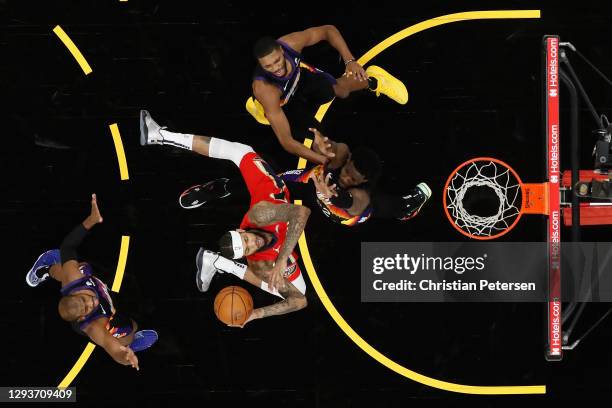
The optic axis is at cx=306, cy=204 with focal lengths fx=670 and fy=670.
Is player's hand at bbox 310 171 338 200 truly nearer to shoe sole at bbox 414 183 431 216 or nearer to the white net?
shoe sole at bbox 414 183 431 216

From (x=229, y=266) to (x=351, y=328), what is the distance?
1585 mm

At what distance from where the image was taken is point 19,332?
7.77m

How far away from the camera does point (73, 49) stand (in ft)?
25.5

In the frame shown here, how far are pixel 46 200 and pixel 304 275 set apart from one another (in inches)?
123

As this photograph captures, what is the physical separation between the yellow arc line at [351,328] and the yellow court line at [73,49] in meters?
2.71

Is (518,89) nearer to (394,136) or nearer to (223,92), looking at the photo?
(394,136)

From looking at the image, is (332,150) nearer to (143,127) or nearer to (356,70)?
(356,70)

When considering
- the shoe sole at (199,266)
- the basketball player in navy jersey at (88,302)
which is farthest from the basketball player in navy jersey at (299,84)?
the basketball player in navy jersey at (88,302)

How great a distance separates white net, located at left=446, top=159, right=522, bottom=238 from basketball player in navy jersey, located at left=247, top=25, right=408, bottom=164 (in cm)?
114

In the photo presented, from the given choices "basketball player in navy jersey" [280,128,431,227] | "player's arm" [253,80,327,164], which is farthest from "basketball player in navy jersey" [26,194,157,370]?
"basketball player in navy jersey" [280,128,431,227]

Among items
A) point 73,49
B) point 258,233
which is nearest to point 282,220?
point 258,233

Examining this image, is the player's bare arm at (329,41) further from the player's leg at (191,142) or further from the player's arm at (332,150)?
the player's leg at (191,142)

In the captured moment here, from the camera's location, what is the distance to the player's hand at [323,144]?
22.6ft

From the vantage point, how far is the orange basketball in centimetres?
719
